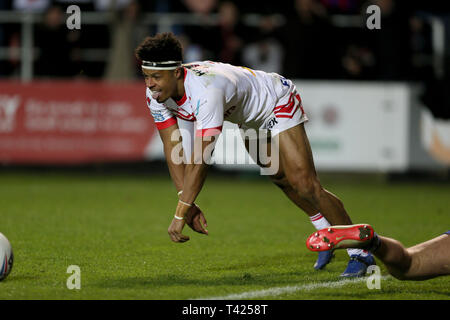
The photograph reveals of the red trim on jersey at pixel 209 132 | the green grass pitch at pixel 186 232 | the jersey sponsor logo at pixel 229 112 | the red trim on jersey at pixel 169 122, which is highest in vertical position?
the jersey sponsor logo at pixel 229 112

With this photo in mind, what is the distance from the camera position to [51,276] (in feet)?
19.5

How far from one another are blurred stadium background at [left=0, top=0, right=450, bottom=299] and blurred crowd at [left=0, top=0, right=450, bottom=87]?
0.09 ft

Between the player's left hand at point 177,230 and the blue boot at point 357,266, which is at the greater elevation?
the player's left hand at point 177,230

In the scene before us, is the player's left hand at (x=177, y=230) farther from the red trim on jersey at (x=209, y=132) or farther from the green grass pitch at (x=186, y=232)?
the red trim on jersey at (x=209, y=132)

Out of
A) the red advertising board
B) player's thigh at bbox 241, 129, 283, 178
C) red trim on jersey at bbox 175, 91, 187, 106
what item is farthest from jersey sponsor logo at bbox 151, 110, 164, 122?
the red advertising board

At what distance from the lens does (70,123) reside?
13977 millimetres

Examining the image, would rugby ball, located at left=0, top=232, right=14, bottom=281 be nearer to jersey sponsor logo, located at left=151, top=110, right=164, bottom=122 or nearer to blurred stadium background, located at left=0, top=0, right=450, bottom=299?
jersey sponsor logo, located at left=151, top=110, right=164, bottom=122

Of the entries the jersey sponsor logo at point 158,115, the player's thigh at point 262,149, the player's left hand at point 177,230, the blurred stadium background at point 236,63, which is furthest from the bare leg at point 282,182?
the blurred stadium background at point 236,63

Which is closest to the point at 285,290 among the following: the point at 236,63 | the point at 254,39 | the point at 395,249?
the point at 395,249

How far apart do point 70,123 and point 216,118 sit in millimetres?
8705

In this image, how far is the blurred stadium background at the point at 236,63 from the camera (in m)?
12.2

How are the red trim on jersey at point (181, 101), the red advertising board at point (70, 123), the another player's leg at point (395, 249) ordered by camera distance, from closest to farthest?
1. the another player's leg at point (395, 249)
2. the red trim on jersey at point (181, 101)
3. the red advertising board at point (70, 123)

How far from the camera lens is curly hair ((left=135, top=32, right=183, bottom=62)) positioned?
5.84 meters
